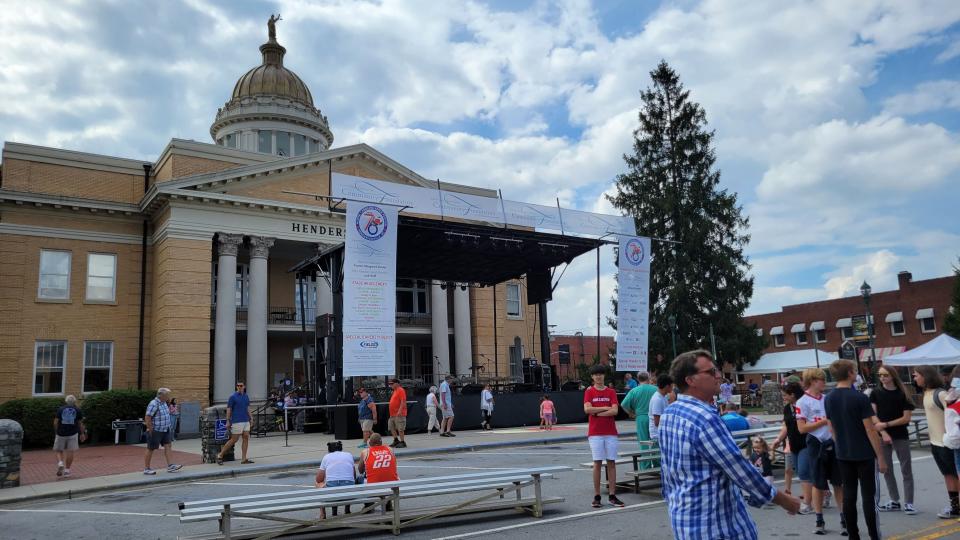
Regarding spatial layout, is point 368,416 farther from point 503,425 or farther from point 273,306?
point 273,306

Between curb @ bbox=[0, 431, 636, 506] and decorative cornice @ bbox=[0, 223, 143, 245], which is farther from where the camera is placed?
decorative cornice @ bbox=[0, 223, 143, 245]

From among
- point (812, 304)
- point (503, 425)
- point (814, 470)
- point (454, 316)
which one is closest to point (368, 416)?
point (503, 425)

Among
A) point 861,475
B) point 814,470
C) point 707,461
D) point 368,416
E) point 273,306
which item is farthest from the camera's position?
point 273,306

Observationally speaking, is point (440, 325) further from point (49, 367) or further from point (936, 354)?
point (936, 354)

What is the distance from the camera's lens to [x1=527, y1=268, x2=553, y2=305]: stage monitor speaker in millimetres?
29047

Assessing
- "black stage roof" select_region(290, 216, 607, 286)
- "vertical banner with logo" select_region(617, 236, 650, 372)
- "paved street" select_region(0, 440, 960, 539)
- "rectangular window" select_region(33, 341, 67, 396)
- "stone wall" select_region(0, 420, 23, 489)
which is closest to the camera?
"paved street" select_region(0, 440, 960, 539)

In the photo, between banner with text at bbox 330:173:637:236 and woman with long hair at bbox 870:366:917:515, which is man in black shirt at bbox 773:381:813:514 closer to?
woman with long hair at bbox 870:366:917:515

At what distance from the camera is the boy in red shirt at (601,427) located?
8.62 m

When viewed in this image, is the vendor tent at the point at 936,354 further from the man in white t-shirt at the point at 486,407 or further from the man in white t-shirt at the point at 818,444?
the man in white t-shirt at the point at 818,444

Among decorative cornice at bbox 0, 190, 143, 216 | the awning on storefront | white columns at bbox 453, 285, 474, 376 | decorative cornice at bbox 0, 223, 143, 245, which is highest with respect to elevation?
decorative cornice at bbox 0, 190, 143, 216

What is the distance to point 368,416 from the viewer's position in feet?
60.6

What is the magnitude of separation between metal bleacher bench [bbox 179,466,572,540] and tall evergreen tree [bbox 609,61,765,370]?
31017 millimetres

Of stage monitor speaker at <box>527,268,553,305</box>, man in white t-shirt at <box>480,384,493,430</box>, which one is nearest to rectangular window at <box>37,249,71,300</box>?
man in white t-shirt at <box>480,384,493,430</box>

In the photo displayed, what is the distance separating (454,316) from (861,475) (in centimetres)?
3063
